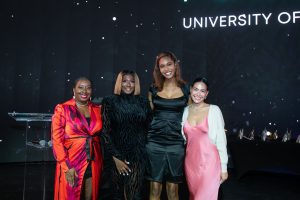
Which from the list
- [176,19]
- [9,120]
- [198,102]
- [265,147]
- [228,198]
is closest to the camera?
[198,102]

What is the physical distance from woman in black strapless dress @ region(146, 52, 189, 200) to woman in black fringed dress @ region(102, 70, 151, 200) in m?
0.10

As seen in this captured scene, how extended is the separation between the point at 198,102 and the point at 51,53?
468 centimetres

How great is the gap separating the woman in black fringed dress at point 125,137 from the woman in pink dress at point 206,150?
390 millimetres

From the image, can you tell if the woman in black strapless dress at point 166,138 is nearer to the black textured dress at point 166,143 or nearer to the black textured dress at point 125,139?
the black textured dress at point 166,143

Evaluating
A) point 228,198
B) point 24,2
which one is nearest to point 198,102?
point 228,198

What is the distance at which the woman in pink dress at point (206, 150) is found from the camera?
8.07 ft

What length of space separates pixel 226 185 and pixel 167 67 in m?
2.97

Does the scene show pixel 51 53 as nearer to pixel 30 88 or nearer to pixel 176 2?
pixel 30 88

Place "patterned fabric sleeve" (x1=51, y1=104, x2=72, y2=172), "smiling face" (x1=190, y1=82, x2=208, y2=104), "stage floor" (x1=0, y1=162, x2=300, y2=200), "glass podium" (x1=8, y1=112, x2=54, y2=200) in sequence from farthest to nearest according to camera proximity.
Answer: "stage floor" (x1=0, y1=162, x2=300, y2=200) < "glass podium" (x1=8, y1=112, x2=54, y2=200) < "smiling face" (x1=190, y1=82, x2=208, y2=104) < "patterned fabric sleeve" (x1=51, y1=104, x2=72, y2=172)

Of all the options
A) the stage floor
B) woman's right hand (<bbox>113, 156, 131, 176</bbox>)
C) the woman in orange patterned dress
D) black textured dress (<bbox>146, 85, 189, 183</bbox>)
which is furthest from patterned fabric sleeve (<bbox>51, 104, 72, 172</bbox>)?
the stage floor

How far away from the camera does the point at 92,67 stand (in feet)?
21.5

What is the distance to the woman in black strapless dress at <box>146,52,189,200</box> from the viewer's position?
2572 mm

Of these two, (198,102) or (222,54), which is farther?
(222,54)

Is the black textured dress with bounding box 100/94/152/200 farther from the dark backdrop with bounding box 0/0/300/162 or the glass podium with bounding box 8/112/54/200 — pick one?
the dark backdrop with bounding box 0/0/300/162
